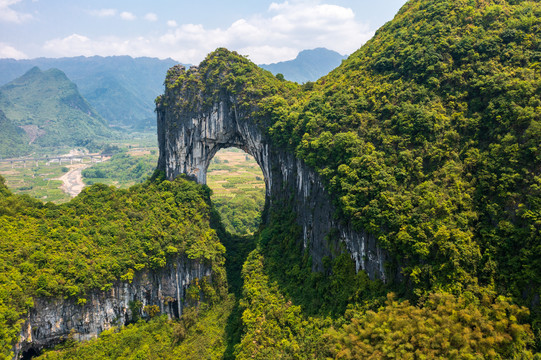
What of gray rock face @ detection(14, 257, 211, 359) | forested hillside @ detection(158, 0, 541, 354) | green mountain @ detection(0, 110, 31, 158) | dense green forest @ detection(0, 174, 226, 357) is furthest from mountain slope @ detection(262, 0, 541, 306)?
green mountain @ detection(0, 110, 31, 158)

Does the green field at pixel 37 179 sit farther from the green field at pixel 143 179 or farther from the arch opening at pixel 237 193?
the arch opening at pixel 237 193

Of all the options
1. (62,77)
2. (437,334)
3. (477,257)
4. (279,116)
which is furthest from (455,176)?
(62,77)

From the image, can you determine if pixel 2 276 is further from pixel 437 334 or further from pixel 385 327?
pixel 437 334

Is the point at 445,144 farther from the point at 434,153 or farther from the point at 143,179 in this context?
the point at 143,179

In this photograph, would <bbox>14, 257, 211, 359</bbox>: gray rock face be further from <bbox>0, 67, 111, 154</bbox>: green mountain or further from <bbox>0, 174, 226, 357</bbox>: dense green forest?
<bbox>0, 67, 111, 154</bbox>: green mountain

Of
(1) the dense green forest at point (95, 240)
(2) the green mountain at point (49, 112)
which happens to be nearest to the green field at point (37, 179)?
(2) the green mountain at point (49, 112)

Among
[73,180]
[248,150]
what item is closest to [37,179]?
[73,180]
